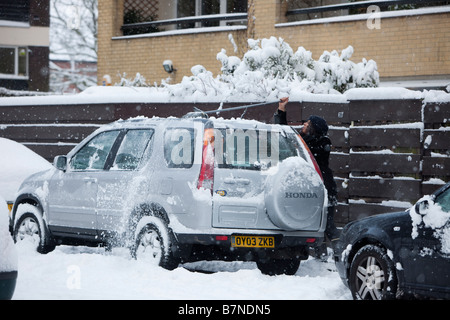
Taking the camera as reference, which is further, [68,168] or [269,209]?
[68,168]

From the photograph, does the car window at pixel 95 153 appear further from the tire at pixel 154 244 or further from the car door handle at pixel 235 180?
the car door handle at pixel 235 180

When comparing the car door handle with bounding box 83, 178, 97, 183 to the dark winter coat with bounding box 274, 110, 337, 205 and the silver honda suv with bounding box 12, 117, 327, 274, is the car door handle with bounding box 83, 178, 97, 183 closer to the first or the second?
the silver honda suv with bounding box 12, 117, 327, 274

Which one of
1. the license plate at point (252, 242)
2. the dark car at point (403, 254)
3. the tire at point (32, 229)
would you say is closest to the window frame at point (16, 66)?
the tire at point (32, 229)

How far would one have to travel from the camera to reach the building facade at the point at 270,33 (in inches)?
731

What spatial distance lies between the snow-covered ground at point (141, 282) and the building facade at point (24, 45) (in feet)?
112

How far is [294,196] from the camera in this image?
32.2 ft

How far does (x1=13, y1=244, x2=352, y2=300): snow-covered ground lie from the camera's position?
8.65m

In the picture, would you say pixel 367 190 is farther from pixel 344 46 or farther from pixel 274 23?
pixel 274 23

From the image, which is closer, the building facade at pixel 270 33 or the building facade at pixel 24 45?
the building facade at pixel 270 33

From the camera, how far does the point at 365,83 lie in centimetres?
1555

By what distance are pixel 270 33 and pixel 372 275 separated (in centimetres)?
1346

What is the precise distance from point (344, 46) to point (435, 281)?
12.7m

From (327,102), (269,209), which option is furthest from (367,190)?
(269,209)
